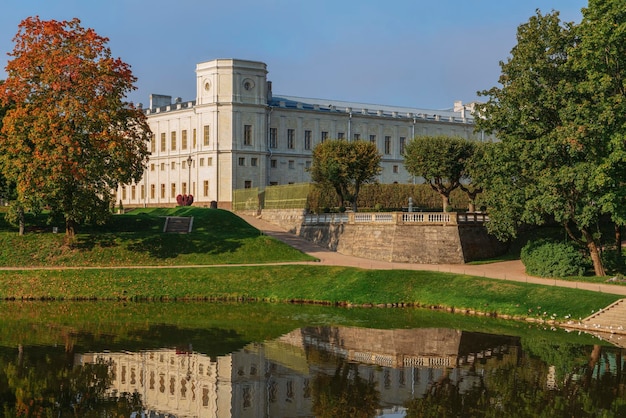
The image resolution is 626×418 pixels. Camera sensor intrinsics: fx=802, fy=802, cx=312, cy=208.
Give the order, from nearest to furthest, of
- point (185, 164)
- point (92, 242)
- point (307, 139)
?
point (92, 242), point (185, 164), point (307, 139)

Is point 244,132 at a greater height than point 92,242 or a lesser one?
greater

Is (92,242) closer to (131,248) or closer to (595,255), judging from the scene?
(131,248)

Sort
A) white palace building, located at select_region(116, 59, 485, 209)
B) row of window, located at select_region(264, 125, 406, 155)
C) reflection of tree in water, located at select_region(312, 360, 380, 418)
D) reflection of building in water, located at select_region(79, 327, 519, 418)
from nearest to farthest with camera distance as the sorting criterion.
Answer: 1. reflection of tree in water, located at select_region(312, 360, 380, 418)
2. reflection of building in water, located at select_region(79, 327, 519, 418)
3. white palace building, located at select_region(116, 59, 485, 209)
4. row of window, located at select_region(264, 125, 406, 155)

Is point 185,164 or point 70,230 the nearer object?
point 70,230

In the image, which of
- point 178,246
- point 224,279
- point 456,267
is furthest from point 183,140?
point 456,267

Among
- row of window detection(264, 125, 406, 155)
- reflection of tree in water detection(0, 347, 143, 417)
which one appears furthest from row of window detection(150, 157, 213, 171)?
reflection of tree in water detection(0, 347, 143, 417)

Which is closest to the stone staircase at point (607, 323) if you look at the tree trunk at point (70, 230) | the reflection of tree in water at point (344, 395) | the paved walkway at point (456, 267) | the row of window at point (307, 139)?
the paved walkway at point (456, 267)

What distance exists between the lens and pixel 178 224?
57969mm

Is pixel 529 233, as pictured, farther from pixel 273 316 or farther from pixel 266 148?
pixel 266 148

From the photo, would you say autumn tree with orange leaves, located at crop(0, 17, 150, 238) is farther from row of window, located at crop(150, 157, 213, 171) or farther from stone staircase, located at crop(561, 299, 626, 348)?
row of window, located at crop(150, 157, 213, 171)

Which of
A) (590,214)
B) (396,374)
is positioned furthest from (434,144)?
(396,374)

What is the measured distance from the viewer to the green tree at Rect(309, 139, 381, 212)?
61987mm

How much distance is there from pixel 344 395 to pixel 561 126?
75.6 feet

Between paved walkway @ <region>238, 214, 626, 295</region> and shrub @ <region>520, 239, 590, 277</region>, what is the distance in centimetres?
74
